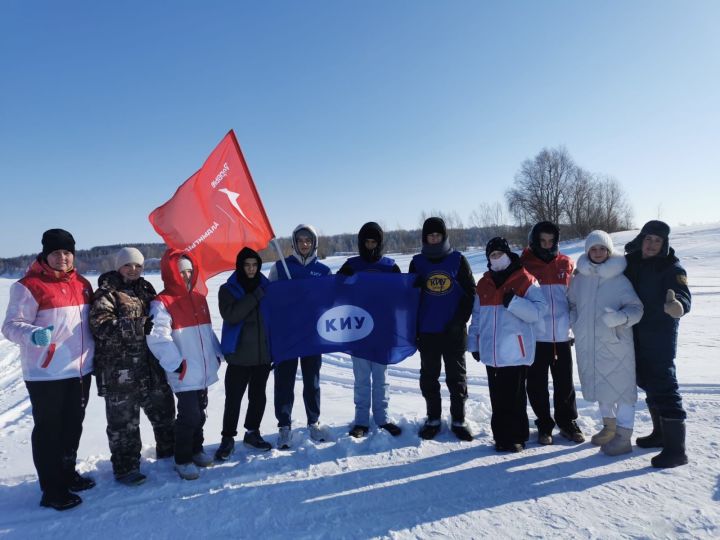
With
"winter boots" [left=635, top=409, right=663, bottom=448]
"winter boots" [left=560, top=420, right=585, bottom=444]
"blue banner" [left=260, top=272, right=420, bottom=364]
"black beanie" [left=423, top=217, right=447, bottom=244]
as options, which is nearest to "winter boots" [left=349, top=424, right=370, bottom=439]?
"blue banner" [left=260, top=272, right=420, bottom=364]

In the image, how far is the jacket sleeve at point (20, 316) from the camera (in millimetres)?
3340

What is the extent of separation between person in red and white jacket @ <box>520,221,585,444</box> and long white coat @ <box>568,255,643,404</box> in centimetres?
18

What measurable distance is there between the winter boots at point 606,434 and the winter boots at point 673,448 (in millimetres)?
444

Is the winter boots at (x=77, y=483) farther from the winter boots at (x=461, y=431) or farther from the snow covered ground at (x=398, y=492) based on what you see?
the winter boots at (x=461, y=431)

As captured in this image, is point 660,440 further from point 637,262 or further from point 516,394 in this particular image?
point 637,262

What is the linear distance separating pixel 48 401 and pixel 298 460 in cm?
223

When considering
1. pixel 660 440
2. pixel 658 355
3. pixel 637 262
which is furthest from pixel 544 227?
pixel 660 440

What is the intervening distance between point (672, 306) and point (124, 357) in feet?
16.0

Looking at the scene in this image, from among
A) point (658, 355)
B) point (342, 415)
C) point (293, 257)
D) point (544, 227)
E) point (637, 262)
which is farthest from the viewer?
point (342, 415)

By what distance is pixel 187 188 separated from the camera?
4.82m

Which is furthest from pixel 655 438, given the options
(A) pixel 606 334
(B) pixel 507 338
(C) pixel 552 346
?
(B) pixel 507 338

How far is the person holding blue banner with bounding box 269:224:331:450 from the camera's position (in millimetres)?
4523

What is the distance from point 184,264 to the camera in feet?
13.2

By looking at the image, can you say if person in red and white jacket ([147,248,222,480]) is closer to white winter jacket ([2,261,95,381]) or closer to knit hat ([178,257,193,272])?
Result: knit hat ([178,257,193,272])
